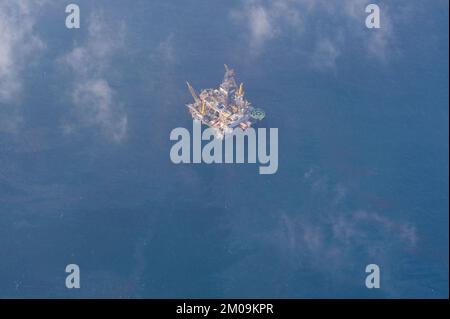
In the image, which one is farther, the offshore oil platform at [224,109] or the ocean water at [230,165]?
the offshore oil platform at [224,109]

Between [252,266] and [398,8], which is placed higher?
[398,8]

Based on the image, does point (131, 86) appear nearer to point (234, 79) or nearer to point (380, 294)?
point (234, 79)

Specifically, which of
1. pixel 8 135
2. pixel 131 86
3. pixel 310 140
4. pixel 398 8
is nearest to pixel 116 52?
pixel 131 86

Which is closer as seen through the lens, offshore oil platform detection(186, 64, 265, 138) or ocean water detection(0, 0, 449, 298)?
ocean water detection(0, 0, 449, 298)

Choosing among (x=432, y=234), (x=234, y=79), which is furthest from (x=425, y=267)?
(x=234, y=79)

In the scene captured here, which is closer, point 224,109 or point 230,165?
point 224,109

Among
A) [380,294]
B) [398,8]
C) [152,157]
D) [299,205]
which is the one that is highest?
[398,8]

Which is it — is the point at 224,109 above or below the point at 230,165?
above

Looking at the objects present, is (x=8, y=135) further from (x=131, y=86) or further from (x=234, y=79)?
(x=234, y=79)
